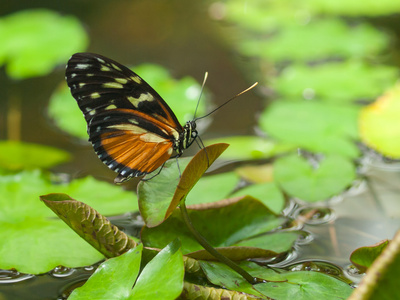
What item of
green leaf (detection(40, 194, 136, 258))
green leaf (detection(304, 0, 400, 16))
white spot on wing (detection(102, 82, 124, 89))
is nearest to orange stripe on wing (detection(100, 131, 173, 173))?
white spot on wing (detection(102, 82, 124, 89))

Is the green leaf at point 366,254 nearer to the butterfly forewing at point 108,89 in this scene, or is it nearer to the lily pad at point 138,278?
the lily pad at point 138,278

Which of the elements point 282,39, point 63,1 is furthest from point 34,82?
point 282,39

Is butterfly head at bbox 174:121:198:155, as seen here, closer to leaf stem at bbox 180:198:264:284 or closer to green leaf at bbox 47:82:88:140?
leaf stem at bbox 180:198:264:284

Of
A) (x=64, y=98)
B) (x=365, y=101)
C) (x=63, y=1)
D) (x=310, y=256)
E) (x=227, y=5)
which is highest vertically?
(x=63, y=1)

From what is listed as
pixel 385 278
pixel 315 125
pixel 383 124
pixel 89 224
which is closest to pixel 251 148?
pixel 315 125

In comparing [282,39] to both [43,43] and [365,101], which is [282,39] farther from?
[43,43]

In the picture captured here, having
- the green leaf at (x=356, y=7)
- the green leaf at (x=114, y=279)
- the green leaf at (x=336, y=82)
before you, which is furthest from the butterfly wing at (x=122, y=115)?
the green leaf at (x=356, y=7)
